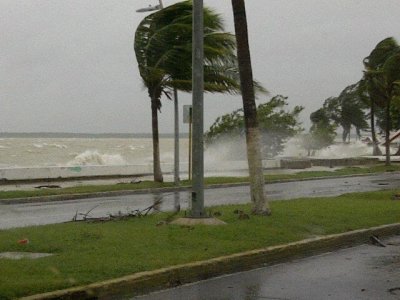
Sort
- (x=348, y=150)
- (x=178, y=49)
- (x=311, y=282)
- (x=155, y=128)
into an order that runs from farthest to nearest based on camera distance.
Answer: (x=348, y=150) → (x=155, y=128) → (x=178, y=49) → (x=311, y=282)

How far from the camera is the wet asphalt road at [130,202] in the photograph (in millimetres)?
14094

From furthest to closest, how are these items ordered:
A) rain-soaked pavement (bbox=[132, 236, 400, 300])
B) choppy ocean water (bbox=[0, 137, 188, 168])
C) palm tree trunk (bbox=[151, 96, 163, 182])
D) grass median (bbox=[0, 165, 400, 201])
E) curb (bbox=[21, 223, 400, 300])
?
choppy ocean water (bbox=[0, 137, 188, 168]) → palm tree trunk (bbox=[151, 96, 163, 182]) → grass median (bbox=[0, 165, 400, 201]) → rain-soaked pavement (bbox=[132, 236, 400, 300]) → curb (bbox=[21, 223, 400, 300])

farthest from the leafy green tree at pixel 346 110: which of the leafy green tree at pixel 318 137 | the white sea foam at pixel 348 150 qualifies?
the leafy green tree at pixel 318 137

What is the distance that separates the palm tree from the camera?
21859 millimetres

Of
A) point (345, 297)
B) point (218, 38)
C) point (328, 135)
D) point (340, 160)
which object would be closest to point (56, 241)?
point (345, 297)

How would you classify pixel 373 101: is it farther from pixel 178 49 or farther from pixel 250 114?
pixel 250 114

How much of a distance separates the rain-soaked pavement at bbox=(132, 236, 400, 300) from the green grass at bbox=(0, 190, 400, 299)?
2.07 feet

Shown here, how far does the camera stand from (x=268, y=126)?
4178 centimetres

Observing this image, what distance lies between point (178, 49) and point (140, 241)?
1361 centimetres

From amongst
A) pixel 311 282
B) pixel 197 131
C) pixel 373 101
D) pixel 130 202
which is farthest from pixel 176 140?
pixel 373 101

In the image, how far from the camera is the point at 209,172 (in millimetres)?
33594

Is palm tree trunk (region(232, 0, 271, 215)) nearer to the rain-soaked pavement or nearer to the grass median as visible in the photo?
the rain-soaked pavement

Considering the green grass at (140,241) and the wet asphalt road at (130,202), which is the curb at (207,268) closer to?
the green grass at (140,241)

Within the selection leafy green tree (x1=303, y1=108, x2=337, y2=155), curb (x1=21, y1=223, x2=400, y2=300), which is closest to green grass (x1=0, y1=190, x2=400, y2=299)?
curb (x1=21, y1=223, x2=400, y2=300)
